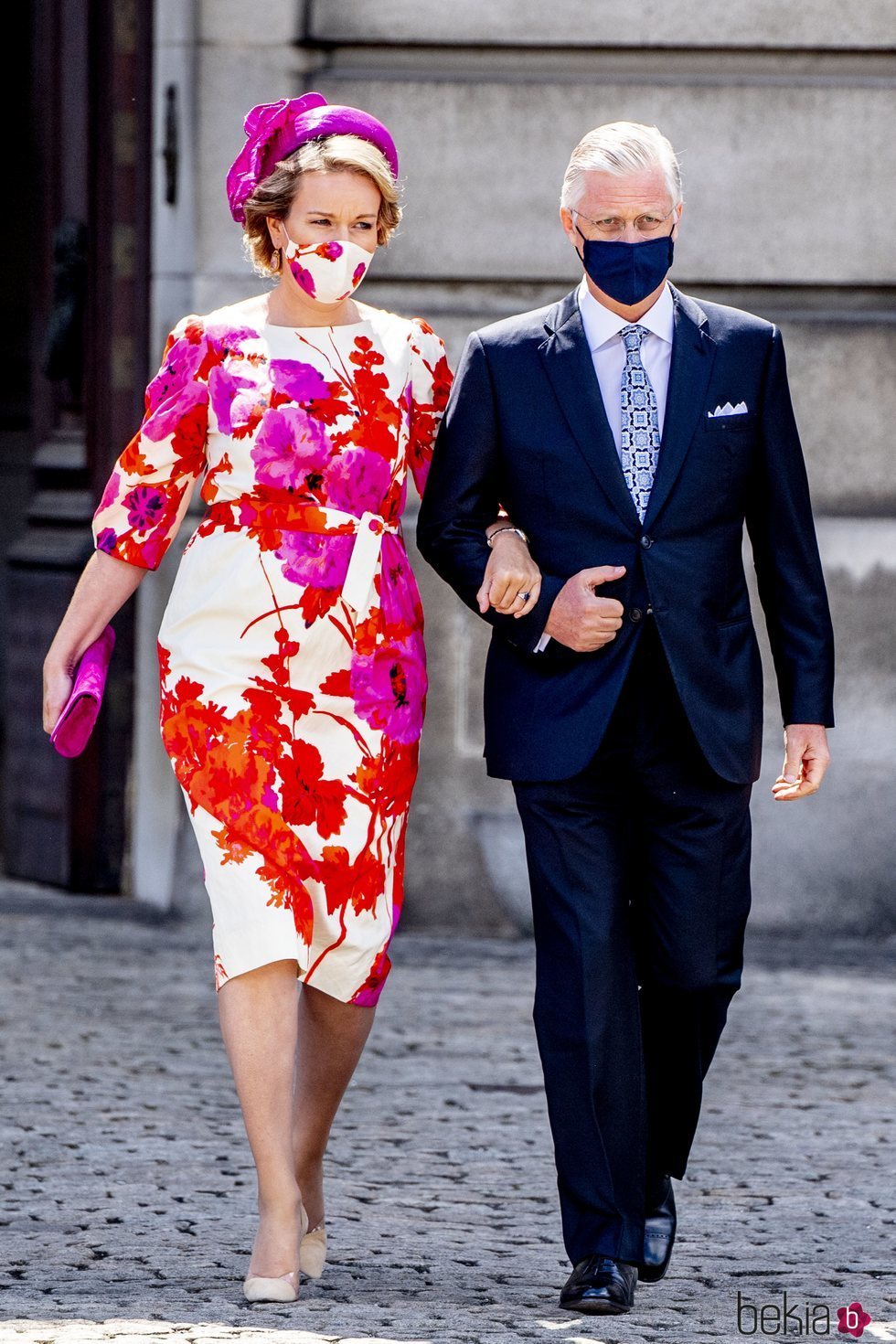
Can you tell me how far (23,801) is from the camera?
8.09 metres

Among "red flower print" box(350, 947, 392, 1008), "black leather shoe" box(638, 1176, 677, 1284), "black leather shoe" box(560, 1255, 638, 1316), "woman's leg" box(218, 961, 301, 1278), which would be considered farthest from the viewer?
"red flower print" box(350, 947, 392, 1008)

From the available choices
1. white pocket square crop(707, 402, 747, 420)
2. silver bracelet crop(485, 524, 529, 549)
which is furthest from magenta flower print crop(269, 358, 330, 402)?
white pocket square crop(707, 402, 747, 420)

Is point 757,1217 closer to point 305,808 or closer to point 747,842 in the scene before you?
point 747,842

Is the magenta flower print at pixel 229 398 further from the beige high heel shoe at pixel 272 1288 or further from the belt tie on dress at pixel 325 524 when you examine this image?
the beige high heel shoe at pixel 272 1288

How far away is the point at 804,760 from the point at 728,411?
60 centimetres

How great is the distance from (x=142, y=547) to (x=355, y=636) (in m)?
0.41

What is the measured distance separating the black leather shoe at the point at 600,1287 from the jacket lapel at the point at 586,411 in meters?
1.17

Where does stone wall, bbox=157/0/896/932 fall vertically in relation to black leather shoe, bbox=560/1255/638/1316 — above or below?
above

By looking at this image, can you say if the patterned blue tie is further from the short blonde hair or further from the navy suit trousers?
the short blonde hair

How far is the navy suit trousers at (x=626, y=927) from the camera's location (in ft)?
12.3

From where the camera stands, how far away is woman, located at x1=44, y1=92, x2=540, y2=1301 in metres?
3.84

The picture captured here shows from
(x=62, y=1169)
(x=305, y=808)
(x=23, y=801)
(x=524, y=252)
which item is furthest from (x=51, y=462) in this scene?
(x=305, y=808)

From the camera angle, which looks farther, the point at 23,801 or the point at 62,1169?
the point at 23,801

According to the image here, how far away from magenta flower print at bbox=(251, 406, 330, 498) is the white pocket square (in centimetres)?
64
